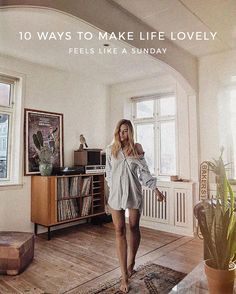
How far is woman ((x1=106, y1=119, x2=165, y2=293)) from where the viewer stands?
2203 millimetres

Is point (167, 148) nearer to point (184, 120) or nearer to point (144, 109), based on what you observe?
point (184, 120)

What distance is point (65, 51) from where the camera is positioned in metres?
3.51

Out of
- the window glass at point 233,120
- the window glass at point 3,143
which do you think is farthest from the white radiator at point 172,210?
the window glass at point 3,143

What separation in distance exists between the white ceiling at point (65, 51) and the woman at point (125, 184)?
1.08 m

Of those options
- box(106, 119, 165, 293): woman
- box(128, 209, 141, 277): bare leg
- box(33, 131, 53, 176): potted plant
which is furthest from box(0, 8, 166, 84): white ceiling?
box(128, 209, 141, 277): bare leg

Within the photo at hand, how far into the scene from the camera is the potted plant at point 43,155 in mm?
3748

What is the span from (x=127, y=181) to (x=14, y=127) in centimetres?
237

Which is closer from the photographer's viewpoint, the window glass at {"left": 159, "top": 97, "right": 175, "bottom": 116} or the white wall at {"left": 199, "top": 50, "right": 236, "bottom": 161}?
the white wall at {"left": 199, "top": 50, "right": 236, "bottom": 161}

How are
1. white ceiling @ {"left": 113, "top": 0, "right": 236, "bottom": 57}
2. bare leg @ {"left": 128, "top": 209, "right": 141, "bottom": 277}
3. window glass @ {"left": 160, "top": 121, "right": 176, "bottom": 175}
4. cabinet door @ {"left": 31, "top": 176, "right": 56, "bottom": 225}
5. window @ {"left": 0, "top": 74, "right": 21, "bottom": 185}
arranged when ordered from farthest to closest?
window glass @ {"left": 160, "top": 121, "right": 176, "bottom": 175} < window @ {"left": 0, "top": 74, "right": 21, "bottom": 185} < cabinet door @ {"left": 31, "top": 176, "right": 56, "bottom": 225} < white ceiling @ {"left": 113, "top": 0, "right": 236, "bottom": 57} < bare leg @ {"left": 128, "top": 209, "right": 141, "bottom": 277}

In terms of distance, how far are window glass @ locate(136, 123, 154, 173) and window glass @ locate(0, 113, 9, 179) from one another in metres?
2.35

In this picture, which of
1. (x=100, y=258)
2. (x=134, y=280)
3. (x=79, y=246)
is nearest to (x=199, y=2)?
(x=134, y=280)

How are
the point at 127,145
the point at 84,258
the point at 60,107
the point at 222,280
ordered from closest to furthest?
the point at 222,280, the point at 127,145, the point at 84,258, the point at 60,107

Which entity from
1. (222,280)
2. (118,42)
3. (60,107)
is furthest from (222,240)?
(60,107)

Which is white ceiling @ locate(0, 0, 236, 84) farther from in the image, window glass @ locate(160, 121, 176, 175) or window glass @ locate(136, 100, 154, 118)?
window glass @ locate(160, 121, 176, 175)
